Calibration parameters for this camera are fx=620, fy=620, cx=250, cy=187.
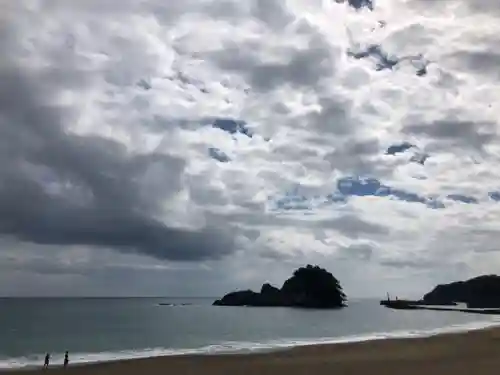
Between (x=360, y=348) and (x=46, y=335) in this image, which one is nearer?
(x=360, y=348)

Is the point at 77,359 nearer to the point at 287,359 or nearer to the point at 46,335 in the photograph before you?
the point at 287,359

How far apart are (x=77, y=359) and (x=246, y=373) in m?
17.2

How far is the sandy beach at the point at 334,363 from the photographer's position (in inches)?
1220

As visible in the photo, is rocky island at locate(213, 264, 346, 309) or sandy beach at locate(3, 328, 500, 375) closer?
sandy beach at locate(3, 328, 500, 375)

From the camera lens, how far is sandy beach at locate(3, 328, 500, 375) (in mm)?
31000

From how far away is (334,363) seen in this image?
3459 centimetres

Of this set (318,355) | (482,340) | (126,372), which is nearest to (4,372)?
(126,372)

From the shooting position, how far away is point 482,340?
1925 inches

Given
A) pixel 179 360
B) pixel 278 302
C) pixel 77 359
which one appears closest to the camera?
pixel 179 360

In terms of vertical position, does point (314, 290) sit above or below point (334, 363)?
above

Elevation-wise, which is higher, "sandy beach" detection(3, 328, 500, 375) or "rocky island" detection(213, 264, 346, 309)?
"rocky island" detection(213, 264, 346, 309)

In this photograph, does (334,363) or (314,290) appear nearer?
(334,363)

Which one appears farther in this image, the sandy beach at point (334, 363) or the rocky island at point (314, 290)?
the rocky island at point (314, 290)

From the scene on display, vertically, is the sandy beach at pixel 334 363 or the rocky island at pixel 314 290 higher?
the rocky island at pixel 314 290
